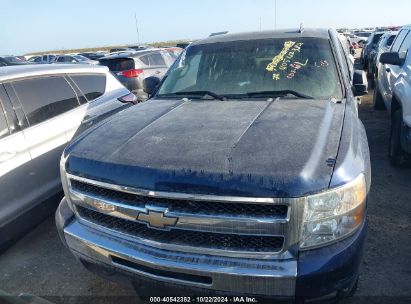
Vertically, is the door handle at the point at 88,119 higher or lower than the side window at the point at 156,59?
higher

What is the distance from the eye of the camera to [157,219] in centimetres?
210

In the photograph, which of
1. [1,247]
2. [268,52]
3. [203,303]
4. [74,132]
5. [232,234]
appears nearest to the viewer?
[232,234]

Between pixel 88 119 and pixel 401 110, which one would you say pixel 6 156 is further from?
pixel 401 110

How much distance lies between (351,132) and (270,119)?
1.81 ft

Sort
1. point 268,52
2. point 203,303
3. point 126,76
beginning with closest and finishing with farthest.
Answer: point 203,303, point 268,52, point 126,76

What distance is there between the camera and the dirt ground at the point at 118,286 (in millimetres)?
2834

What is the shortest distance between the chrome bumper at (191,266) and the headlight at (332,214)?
180mm

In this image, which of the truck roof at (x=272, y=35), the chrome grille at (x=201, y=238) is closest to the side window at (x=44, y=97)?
the truck roof at (x=272, y=35)

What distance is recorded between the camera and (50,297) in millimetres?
2967

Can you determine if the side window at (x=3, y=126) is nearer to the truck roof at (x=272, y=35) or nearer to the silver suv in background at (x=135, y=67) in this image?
the truck roof at (x=272, y=35)

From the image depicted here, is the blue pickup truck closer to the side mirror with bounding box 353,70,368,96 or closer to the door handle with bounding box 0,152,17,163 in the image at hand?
the side mirror with bounding box 353,70,368,96

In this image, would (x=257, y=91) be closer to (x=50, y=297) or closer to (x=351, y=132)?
(x=351, y=132)

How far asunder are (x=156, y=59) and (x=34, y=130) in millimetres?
8482

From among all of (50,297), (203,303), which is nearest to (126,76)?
(50,297)
